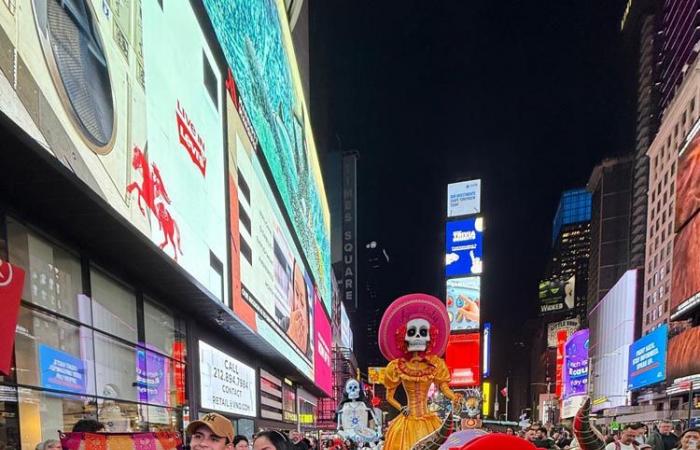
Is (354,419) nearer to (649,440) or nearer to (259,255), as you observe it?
(259,255)

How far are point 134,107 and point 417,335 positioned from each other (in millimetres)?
3765

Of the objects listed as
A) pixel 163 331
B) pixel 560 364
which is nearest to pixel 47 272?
pixel 163 331

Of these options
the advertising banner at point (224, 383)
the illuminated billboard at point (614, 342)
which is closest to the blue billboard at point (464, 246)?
the illuminated billboard at point (614, 342)

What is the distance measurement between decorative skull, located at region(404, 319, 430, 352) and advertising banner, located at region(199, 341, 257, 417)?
4.85 metres

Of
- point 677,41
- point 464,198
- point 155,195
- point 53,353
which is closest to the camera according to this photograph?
point 53,353

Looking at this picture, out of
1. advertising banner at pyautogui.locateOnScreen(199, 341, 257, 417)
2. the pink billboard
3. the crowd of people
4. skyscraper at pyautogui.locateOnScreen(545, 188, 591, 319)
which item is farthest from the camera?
skyscraper at pyautogui.locateOnScreen(545, 188, 591, 319)

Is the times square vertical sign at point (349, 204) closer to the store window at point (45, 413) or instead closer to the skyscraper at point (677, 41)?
the skyscraper at point (677, 41)

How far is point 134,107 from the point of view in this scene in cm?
492

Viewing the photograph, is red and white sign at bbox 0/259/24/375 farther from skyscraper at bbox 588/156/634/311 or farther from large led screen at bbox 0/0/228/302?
skyscraper at bbox 588/156/634/311

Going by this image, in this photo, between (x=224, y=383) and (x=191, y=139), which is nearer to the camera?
(x=191, y=139)

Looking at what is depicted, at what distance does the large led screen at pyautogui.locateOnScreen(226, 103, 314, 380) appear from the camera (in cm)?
844

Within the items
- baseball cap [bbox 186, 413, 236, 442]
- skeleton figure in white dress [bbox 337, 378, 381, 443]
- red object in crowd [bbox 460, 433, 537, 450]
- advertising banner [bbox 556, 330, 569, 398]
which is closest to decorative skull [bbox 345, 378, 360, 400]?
skeleton figure in white dress [bbox 337, 378, 381, 443]

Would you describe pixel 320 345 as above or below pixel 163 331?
below

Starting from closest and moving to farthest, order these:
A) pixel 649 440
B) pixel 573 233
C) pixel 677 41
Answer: pixel 649 440 < pixel 677 41 < pixel 573 233
